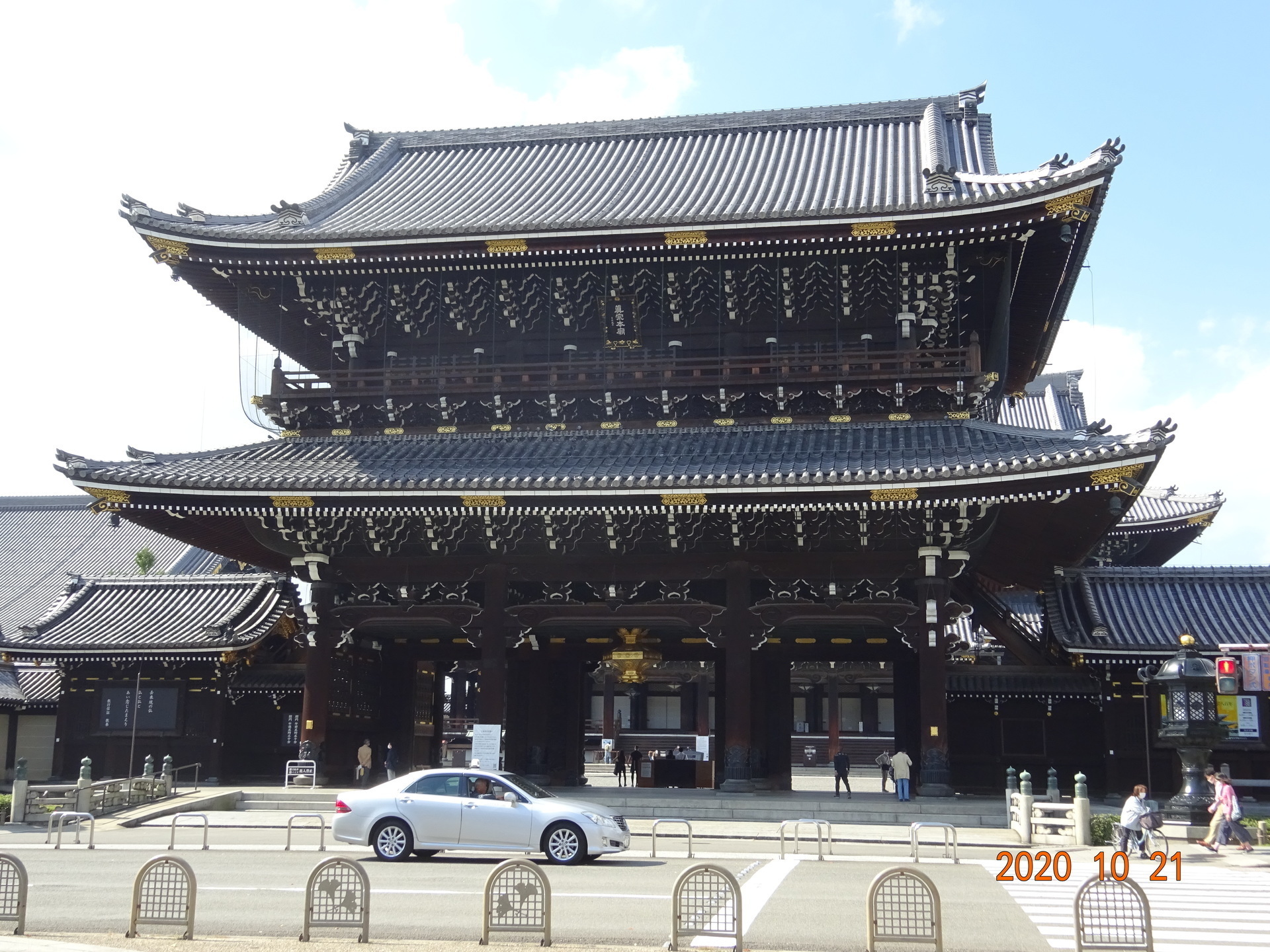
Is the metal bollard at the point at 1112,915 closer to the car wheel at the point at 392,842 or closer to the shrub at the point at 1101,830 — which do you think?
the shrub at the point at 1101,830

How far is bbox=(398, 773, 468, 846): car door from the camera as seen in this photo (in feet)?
64.0

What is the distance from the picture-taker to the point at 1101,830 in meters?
22.9

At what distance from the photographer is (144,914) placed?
43.7ft

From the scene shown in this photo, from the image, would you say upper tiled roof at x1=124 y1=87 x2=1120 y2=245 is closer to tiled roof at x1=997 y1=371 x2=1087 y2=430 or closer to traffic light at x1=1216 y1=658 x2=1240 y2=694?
traffic light at x1=1216 y1=658 x2=1240 y2=694

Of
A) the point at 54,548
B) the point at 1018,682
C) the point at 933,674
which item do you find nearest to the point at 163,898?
the point at 933,674

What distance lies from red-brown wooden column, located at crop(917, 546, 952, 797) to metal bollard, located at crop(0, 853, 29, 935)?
1835 cm

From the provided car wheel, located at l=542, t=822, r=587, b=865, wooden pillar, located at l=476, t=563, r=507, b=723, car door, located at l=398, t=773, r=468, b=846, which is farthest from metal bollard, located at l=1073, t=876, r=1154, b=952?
wooden pillar, located at l=476, t=563, r=507, b=723

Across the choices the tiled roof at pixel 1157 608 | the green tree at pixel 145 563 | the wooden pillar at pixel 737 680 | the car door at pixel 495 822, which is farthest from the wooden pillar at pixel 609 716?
the car door at pixel 495 822

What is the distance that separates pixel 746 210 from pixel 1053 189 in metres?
6.91

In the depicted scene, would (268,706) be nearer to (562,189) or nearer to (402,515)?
(402,515)

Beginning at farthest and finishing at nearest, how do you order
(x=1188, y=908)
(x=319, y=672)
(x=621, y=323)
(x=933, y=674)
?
1. (x=621, y=323)
2. (x=319, y=672)
3. (x=933, y=674)
4. (x=1188, y=908)

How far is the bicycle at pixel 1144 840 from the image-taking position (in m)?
20.8

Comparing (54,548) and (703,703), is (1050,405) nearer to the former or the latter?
(703,703)

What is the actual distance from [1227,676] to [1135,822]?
4.57 m
